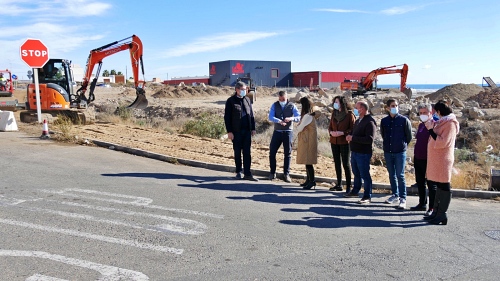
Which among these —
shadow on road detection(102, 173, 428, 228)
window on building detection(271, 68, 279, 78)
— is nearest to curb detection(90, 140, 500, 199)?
shadow on road detection(102, 173, 428, 228)

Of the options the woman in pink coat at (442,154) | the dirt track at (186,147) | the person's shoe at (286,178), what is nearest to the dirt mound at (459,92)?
the dirt track at (186,147)

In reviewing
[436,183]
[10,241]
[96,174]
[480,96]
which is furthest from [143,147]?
[480,96]

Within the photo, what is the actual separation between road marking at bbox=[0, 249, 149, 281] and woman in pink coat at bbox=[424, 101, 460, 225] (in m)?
4.39

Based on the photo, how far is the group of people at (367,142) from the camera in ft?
22.1

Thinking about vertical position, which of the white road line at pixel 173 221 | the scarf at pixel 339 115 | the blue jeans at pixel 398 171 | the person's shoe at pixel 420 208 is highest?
the scarf at pixel 339 115

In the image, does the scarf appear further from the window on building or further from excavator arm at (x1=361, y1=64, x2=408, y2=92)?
the window on building

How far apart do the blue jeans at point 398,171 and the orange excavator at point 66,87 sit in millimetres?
14407

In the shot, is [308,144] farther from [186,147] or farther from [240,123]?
[186,147]

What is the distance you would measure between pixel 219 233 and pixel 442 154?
11.3 ft

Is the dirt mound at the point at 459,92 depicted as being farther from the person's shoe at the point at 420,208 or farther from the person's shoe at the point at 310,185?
the person's shoe at the point at 420,208

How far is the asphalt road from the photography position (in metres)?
4.94

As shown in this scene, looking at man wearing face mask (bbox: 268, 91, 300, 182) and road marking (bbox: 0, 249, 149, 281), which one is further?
man wearing face mask (bbox: 268, 91, 300, 182)

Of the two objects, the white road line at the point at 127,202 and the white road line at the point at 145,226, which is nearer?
the white road line at the point at 145,226

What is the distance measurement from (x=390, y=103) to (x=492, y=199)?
9.39ft
